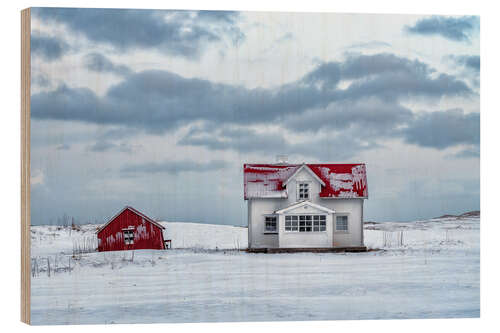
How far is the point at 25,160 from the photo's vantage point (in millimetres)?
13352

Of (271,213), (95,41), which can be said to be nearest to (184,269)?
(271,213)

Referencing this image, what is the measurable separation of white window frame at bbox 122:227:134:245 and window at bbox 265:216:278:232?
295 centimetres

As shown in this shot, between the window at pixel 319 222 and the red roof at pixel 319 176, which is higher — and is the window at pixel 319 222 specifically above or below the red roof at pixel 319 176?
below

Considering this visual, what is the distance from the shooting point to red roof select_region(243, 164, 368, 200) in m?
14.9

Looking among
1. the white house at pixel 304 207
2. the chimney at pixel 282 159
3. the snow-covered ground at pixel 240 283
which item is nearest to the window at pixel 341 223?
the white house at pixel 304 207

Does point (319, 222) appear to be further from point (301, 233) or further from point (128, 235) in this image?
point (128, 235)

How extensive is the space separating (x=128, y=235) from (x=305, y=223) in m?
3.84

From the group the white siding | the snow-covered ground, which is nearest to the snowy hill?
the snow-covered ground

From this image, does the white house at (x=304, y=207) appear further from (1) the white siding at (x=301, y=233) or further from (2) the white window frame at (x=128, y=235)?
(2) the white window frame at (x=128, y=235)

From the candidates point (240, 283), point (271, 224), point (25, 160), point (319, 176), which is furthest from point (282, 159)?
point (25, 160)

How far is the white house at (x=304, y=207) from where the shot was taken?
15477 mm

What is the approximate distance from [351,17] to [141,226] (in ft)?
19.5

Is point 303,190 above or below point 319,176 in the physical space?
below

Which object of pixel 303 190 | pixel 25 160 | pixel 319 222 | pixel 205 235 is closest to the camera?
pixel 25 160
